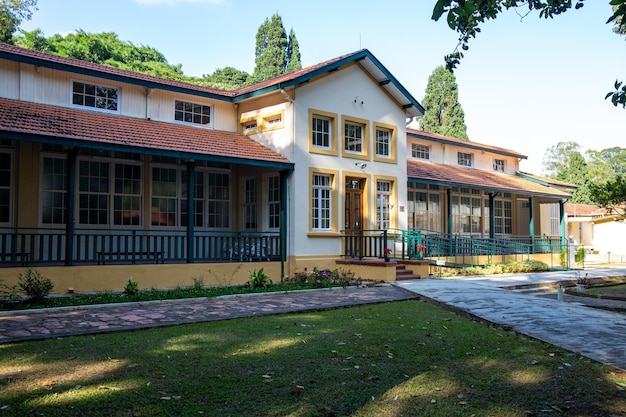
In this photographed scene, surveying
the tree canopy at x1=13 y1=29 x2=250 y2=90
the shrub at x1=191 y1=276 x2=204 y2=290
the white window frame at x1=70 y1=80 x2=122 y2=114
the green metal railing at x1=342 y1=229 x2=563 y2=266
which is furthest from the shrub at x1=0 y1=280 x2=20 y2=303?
the tree canopy at x1=13 y1=29 x2=250 y2=90

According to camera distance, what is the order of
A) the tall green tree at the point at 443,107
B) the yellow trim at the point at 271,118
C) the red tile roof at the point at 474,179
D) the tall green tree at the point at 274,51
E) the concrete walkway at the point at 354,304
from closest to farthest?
the concrete walkway at the point at 354,304
the yellow trim at the point at 271,118
the red tile roof at the point at 474,179
the tall green tree at the point at 443,107
the tall green tree at the point at 274,51

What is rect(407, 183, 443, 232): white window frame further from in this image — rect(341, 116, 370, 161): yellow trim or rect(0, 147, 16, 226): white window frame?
rect(0, 147, 16, 226): white window frame

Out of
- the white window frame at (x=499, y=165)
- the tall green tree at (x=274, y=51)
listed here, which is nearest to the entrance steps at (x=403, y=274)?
the white window frame at (x=499, y=165)

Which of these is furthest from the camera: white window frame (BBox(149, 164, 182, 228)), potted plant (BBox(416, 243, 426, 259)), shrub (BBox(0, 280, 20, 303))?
potted plant (BBox(416, 243, 426, 259))

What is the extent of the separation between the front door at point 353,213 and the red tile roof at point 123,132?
2911mm

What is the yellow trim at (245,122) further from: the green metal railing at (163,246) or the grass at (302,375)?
the grass at (302,375)

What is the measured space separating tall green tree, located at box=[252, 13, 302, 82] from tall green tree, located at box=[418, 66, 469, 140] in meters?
11.5

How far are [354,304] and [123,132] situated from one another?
7.17 metres

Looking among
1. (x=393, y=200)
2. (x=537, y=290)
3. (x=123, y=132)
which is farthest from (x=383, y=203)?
(x=123, y=132)

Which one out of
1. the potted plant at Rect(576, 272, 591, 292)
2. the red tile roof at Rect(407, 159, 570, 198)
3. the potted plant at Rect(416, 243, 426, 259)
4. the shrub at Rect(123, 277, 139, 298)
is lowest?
the potted plant at Rect(576, 272, 591, 292)

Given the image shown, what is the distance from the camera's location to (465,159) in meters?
26.6

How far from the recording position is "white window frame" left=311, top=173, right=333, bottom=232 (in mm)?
16656

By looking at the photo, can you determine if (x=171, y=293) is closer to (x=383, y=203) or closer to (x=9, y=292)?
(x=9, y=292)

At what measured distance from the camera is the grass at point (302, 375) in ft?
15.2
